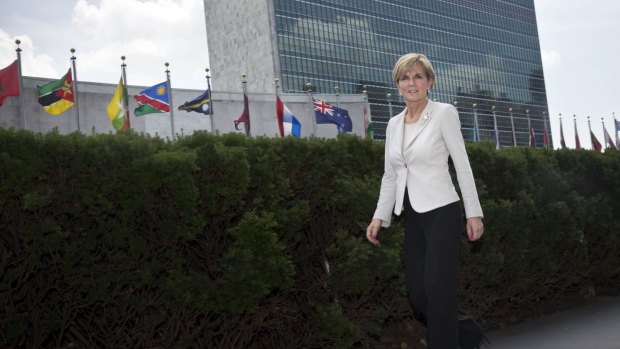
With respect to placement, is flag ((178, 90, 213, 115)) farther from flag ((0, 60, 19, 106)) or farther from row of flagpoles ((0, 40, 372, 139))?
flag ((0, 60, 19, 106))

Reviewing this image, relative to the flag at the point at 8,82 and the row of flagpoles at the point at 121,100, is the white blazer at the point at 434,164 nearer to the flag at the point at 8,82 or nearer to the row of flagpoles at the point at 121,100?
Result: the row of flagpoles at the point at 121,100

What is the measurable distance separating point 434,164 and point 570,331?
16.7 feet

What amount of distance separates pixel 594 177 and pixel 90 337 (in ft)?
27.8

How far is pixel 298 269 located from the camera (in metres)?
7.07

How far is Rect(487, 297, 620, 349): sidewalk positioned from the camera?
7.43 meters

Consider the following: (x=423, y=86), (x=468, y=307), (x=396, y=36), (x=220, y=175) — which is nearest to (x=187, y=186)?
(x=220, y=175)

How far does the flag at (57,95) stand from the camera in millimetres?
25891

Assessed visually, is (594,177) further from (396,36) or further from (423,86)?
(396,36)

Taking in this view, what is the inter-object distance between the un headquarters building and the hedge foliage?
83408 mm

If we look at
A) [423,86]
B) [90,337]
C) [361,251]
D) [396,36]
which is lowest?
[90,337]

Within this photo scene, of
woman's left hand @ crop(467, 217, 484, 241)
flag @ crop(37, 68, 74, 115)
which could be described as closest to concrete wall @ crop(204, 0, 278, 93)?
flag @ crop(37, 68, 74, 115)

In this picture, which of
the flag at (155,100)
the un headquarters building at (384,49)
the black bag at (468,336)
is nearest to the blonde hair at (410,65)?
the black bag at (468,336)

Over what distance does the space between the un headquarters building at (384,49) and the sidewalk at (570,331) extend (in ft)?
266

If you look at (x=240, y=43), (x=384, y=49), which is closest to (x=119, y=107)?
(x=240, y=43)
